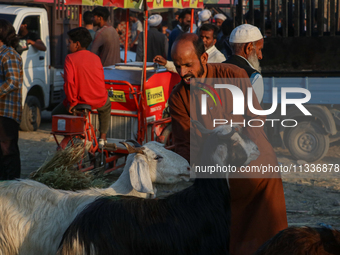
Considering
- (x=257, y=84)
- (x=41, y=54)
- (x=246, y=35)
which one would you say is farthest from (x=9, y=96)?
(x=41, y=54)

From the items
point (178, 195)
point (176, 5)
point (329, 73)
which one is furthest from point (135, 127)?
point (178, 195)

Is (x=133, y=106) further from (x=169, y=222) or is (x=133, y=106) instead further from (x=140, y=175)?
(x=169, y=222)

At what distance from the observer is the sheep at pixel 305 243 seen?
1.91m

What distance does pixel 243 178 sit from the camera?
298 centimetres

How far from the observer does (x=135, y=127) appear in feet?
21.0

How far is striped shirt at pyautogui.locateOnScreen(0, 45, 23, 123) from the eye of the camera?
4926mm

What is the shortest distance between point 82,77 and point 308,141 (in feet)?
12.2

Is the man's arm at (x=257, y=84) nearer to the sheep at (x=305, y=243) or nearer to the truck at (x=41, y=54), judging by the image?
the sheep at (x=305, y=243)

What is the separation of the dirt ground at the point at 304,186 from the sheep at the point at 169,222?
1213 mm

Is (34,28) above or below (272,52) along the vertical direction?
above

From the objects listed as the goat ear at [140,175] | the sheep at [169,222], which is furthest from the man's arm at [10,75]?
the sheep at [169,222]

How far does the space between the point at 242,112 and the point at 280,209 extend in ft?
2.38

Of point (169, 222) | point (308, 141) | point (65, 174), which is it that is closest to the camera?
point (169, 222)

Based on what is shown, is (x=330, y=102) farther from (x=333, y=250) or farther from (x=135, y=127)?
(x=333, y=250)
